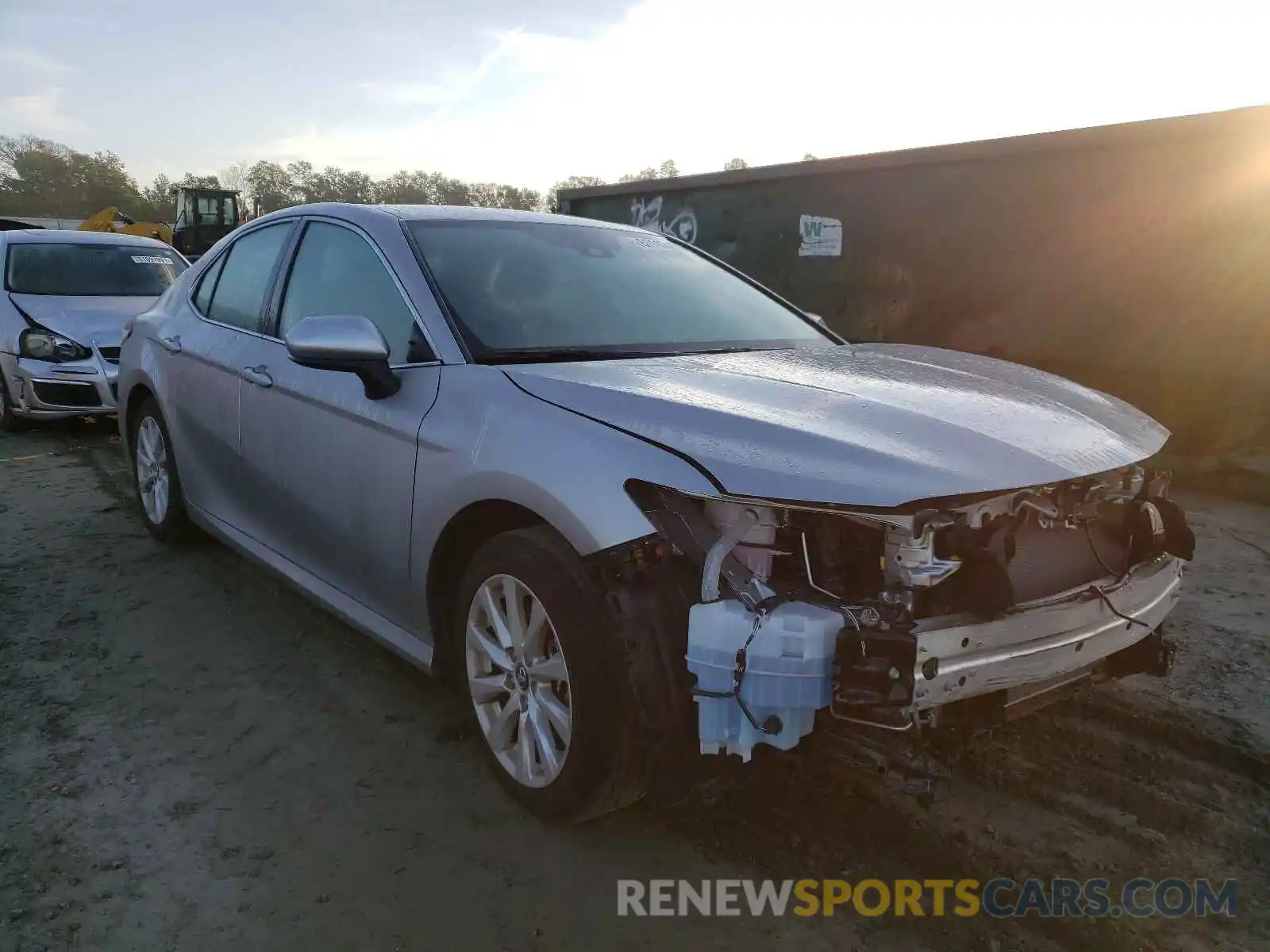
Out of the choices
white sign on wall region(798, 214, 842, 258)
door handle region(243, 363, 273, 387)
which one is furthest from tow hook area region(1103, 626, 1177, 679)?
white sign on wall region(798, 214, 842, 258)

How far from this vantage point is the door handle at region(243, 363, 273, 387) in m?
3.50

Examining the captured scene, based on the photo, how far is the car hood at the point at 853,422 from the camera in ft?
6.56

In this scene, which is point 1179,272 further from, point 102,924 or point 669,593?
point 102,924

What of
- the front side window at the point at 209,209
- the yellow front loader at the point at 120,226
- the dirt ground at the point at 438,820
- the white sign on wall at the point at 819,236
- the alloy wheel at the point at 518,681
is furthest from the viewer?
the front side window at the point at 209,209

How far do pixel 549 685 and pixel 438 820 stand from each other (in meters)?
0.52

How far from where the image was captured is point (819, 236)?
871cm

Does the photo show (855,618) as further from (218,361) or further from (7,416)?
(7,416)

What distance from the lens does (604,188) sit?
38.1 ft

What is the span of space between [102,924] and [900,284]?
7.35m

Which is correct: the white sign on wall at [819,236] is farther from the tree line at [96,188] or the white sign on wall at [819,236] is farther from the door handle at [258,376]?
the tree line at [96,188]

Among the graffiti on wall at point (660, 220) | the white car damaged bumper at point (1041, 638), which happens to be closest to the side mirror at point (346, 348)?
the white car damaged bumper at point (1041, 638)

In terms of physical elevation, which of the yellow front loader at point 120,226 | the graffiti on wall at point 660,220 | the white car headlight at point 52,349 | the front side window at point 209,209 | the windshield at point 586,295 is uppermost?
the front side window at point 209,209

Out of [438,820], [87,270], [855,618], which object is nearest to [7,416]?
[87,270]

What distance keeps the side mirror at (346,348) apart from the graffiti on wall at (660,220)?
7517mm
